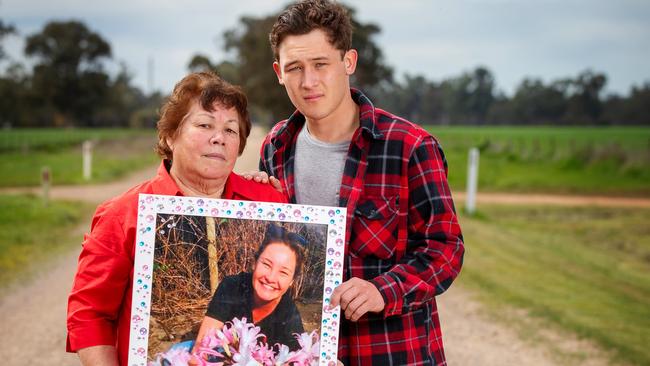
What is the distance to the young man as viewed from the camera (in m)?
2.13

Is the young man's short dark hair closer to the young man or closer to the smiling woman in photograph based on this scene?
the young man

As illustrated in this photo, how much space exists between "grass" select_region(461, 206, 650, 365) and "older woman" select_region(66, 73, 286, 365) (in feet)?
14.7

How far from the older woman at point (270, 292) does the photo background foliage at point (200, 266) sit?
0.02 metres

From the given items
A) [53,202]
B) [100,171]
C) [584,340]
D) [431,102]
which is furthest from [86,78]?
[584,340]

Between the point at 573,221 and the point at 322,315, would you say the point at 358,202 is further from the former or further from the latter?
the point at 573,221

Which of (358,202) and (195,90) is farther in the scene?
(358,202)

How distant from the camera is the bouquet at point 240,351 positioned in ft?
6.29

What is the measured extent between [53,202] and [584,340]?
10596 millimetres

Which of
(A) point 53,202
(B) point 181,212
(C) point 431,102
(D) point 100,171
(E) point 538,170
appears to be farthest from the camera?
(C) point 431,102

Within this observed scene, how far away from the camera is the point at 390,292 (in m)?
2.04

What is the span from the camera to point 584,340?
5.74m

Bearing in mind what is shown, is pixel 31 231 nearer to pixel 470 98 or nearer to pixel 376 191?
pixel 376 191

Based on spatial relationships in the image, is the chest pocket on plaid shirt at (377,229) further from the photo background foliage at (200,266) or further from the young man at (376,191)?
the photo background foliage at (200,266)

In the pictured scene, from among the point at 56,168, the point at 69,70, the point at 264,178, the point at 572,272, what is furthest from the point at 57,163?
the point at 69,70
